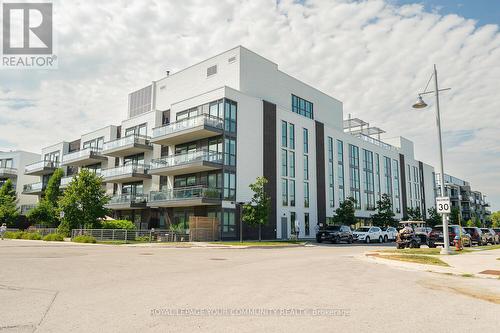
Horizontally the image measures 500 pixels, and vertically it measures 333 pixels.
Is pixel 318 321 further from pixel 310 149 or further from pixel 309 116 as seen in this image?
pixel 309 116

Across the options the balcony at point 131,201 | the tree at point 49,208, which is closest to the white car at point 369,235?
the balcony at point 131,201

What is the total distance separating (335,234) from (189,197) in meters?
13.8

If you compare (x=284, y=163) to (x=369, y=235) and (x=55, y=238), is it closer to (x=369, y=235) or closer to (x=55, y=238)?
(x=369, y=235)

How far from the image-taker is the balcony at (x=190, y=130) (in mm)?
35188

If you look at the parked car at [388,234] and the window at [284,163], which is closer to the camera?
the window at [284,163]

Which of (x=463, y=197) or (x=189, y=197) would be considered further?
(x=463, y=197)

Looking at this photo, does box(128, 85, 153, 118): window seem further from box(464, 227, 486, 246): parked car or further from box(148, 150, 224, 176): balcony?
box(464, 227, 486, 246): parked car

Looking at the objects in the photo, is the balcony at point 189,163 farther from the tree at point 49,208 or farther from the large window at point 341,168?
the large window at point 341,168

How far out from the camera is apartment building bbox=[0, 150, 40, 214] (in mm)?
70188

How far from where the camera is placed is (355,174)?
5669 cm

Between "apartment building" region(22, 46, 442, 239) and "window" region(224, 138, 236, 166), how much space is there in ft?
0.32

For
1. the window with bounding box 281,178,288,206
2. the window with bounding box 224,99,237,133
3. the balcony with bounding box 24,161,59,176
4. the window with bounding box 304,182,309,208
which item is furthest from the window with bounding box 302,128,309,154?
the balcony with bounding box 24,161,59,176

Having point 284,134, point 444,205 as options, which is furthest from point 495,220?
point 444,205

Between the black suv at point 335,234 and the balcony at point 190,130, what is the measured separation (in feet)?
44.2
